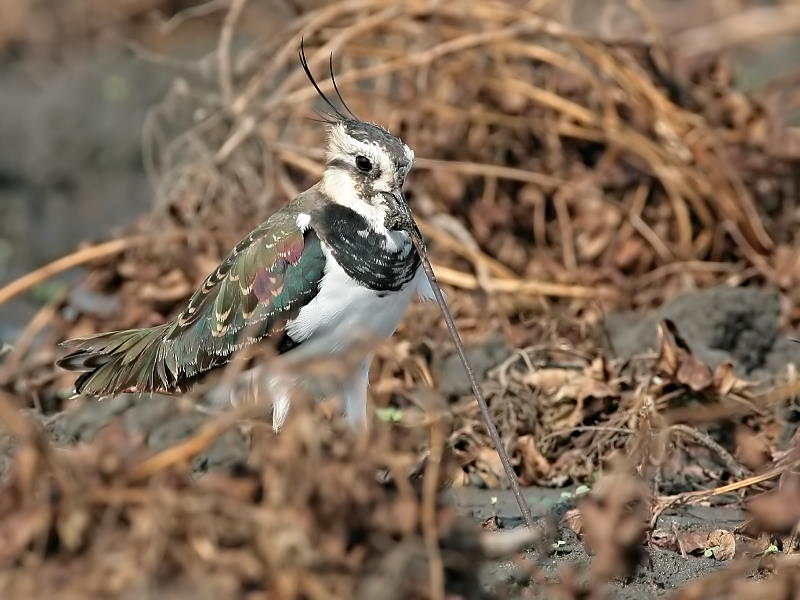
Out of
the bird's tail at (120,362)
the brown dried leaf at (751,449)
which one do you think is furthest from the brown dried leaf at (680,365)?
the bird's tail at (120,362)

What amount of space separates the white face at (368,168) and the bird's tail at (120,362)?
3.10ft

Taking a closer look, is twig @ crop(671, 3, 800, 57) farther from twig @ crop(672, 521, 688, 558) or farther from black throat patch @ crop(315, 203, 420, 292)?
twig @ crop(672, 521, 688, 558)

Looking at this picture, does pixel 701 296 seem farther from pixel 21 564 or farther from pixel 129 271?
pixel 21 564

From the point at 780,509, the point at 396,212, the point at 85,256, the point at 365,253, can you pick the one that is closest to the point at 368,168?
the point at 396,212

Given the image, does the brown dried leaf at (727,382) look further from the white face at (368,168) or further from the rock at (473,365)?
the white face at (368,168)

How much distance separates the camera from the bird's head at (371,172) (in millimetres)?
4711

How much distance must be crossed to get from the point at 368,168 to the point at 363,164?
2 cm

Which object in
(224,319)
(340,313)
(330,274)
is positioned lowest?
(224,319)

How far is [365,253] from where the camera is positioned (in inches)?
184

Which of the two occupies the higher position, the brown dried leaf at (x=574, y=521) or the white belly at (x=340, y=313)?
the white belly at (x=340, y=313)

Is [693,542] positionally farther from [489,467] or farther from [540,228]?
[540,228]

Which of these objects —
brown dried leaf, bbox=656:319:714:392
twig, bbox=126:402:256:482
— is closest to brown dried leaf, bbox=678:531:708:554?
brown dried leaf, bbox=656:319:714:392

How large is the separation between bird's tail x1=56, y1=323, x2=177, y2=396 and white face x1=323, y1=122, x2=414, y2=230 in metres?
0.95

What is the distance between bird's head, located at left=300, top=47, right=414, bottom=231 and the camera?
15.5 ft
